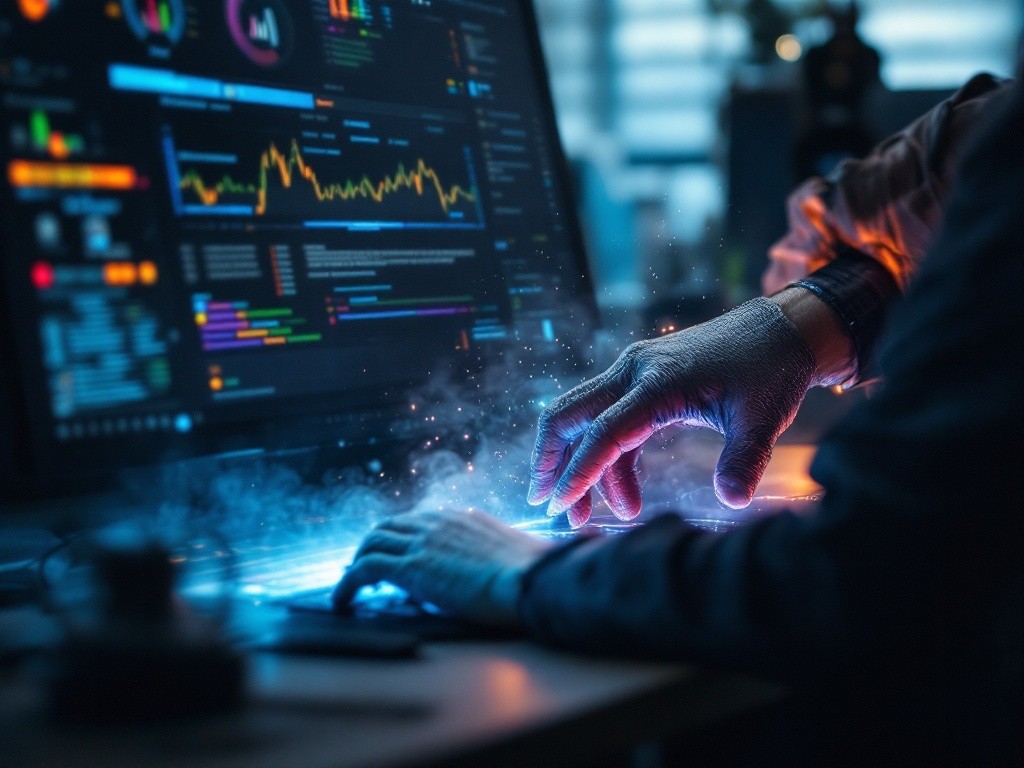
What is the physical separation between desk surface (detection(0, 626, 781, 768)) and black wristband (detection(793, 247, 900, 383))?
0.71 metres

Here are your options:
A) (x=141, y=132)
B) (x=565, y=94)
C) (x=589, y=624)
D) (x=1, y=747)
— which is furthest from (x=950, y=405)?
(x=565, y=94)

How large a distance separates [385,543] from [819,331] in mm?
660

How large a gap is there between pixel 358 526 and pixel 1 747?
1.76ft

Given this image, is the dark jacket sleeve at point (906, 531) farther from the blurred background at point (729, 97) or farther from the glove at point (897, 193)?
the blurred background at point (729, 97)

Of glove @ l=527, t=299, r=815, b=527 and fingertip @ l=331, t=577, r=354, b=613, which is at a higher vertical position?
glove @ l=527, t=299, r=815, b=527

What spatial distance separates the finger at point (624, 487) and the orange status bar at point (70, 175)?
21.7 inches

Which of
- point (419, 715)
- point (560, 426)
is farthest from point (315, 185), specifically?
point (419, 715)

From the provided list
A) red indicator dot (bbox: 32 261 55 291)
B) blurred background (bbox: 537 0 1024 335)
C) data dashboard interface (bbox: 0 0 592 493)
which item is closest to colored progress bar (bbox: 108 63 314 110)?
data dashboard interface (bbox: 0 0 592 493)

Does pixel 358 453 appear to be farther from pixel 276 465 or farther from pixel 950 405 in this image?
pixel 950 405

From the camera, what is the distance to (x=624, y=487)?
108 centimetres

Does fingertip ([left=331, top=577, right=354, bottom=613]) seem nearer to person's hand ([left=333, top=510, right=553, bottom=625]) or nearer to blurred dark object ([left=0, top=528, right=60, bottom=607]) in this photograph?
person's hand ([left=333, top=510, right=553, bottom=625])

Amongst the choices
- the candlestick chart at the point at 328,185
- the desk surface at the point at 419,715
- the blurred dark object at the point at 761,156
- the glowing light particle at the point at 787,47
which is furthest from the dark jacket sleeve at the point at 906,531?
the glowing light particle at the point at 787,47

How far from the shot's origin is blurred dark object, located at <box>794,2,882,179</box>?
313 centimetres

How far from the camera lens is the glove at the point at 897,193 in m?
1.27
